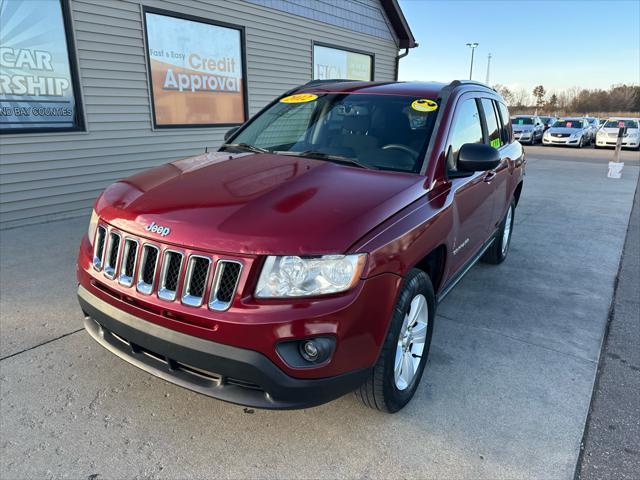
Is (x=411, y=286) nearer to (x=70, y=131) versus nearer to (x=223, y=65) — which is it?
(x=70, y=131)

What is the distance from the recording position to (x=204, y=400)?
268 centimetres

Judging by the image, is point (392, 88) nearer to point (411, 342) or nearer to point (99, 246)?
point (411, 342)

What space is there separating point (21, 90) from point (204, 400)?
5242mm

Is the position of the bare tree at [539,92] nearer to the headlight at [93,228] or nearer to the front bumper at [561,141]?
the front bumper at [561,141]

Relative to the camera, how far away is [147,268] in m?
2.25

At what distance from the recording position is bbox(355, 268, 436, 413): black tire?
Result: 7.51 ft

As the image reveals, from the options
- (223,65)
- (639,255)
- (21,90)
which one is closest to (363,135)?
(639,255)

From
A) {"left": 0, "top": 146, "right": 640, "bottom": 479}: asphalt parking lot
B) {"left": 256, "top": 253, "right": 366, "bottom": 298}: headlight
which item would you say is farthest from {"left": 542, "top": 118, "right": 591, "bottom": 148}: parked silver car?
{"left": 256, "top": 253, "right": 366, "bottom": 298}: headlight

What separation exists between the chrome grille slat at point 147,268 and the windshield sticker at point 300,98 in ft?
6.55

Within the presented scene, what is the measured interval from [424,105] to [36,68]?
5.27 metres

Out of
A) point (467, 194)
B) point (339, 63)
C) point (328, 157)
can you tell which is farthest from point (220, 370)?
point (339, 63)

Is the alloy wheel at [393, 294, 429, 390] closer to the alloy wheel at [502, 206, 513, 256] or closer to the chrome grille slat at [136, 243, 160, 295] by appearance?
the chrome grille slat at [136, 243, 160, 295]

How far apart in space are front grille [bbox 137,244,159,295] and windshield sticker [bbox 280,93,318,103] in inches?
78.6

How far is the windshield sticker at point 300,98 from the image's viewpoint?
3.71 m
